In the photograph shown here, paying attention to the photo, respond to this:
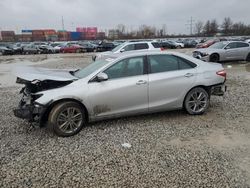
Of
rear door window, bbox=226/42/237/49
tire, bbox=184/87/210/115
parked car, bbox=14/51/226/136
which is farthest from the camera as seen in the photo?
rear door window, bbox=226/42/237/49

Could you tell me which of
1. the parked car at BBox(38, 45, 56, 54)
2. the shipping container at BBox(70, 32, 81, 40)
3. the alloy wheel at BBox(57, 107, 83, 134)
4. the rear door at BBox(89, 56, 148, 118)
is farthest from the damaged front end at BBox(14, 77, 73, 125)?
the shipping container at BBox(70, 32, 81, 40)

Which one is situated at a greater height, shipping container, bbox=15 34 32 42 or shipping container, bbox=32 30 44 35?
shipping container, bbox=32 30 44 35

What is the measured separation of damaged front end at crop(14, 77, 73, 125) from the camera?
445 cm

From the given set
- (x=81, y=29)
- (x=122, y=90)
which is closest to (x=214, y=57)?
(x=122, y=90)

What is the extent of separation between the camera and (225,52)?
1541 cm

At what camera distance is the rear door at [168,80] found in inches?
202

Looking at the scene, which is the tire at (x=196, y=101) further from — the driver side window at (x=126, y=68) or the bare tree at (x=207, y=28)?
the bare tree at (x=207, y=28)

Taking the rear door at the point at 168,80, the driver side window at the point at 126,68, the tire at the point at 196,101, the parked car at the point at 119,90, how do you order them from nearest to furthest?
the parked car at the point at 119,90, the driver side window at the point at 126,68, the rear door at the point at 168,80, the tire at the point at 196,101

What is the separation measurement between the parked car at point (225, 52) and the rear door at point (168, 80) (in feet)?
32.9

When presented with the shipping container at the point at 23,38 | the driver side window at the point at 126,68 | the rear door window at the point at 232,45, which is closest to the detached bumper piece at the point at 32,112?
the driver side window at the point at 126,68

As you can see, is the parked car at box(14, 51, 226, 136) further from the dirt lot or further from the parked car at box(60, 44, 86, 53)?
the parked car at box(60, 44, 86, 53)

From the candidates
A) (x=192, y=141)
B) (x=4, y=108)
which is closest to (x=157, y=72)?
(x=192, y=141)

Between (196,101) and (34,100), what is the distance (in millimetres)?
3392

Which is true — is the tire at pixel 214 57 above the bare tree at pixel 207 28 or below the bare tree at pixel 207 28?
below
